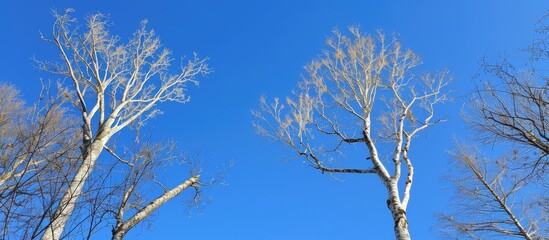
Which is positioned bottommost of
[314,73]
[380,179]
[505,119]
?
[505,119]

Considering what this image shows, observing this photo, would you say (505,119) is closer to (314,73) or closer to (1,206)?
(1,206)

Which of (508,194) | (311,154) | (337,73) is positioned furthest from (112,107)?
(508,194)

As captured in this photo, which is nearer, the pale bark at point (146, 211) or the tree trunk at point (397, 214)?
the pale bark at point (146, 211)

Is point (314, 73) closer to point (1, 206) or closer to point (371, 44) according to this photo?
point (371, 44)

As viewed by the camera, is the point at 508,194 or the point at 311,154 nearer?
the point at 311,154

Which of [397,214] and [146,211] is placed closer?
[146,211]

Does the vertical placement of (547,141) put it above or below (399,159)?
below

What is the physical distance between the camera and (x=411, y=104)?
9.08 m

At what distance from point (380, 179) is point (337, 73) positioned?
12.4ft

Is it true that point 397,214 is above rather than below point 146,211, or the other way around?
below

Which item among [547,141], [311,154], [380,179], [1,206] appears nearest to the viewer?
[1,206]

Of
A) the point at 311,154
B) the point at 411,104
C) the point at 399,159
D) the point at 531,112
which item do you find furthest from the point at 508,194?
the point at 531,112

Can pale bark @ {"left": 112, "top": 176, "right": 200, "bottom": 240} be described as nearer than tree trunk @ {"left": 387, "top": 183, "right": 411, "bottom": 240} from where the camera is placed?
Yes

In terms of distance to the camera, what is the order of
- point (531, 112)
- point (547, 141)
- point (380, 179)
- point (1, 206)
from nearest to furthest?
point (1, 206)
point (547, 141)
point (531, 112)
point (380, 179)
